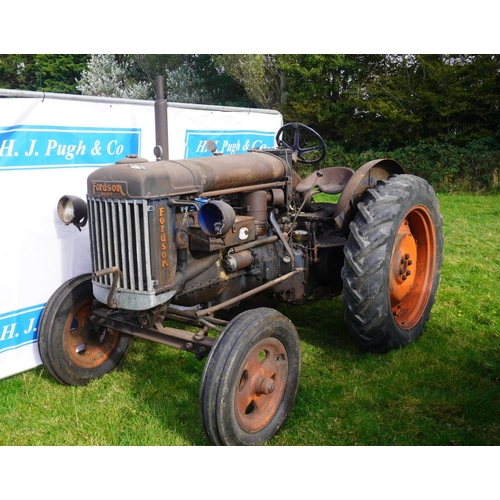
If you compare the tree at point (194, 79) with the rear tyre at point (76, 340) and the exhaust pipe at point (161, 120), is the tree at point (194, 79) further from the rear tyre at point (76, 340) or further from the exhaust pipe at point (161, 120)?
the rear tyre at point (76, 340)

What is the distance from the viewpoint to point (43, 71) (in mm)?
Answer: 24578

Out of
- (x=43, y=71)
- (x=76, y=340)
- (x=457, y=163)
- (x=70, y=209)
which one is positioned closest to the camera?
(x=70, y=209)

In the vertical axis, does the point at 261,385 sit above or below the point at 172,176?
below

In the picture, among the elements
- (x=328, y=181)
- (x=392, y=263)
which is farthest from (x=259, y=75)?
(x=392, y=263)

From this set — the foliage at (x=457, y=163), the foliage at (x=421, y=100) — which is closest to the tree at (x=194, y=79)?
the foliage at (x=421, y=100)

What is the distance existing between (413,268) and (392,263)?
51 cm

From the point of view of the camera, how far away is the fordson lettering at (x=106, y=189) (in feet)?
9.96

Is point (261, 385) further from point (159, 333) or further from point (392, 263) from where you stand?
point (392, 263)

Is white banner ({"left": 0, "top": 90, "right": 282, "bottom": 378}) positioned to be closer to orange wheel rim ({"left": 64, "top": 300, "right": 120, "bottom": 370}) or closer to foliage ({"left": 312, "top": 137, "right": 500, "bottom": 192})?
orange wheel rim ({"left": 64, "top": 300, "right": 120, "bottom": 370})

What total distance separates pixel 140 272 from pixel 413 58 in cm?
1445

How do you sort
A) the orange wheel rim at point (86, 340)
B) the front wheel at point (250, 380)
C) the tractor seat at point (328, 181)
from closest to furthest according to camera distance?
Answer: the front wheel at point (250, 380)
the orange wheel rim at point (86, 340)
the tractor seat at point (328, 181)

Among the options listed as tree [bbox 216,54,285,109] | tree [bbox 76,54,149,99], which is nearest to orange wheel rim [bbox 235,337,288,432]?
tree [bbox 216,54,285,109]

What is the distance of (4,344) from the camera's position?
13.1 feet

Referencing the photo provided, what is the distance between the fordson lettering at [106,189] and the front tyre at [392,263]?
1.72 m
